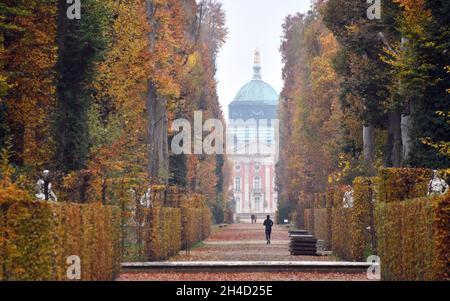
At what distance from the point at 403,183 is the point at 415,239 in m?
7.33

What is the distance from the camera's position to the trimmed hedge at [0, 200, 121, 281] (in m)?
14.6

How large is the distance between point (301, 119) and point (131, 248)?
1325 inches

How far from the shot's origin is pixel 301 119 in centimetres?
6544

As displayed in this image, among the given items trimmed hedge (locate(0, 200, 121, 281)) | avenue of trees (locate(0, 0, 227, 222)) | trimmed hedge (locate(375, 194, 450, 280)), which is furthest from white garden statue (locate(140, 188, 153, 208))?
trimmed hedge (locate(0, 200, 121, 281))

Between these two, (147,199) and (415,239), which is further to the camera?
(147,199)

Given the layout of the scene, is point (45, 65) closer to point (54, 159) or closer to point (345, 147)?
point (54, 159)

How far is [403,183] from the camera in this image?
2481 centimetres

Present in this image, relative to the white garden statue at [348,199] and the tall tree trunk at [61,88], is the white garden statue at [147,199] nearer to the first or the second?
the tall tree trunk at [61,88]

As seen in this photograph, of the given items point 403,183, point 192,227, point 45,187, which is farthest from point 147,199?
point 192,227

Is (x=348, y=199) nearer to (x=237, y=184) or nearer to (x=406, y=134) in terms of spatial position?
(x=406, y=134)

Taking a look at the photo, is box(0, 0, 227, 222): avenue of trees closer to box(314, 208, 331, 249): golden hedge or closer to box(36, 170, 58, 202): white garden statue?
box(36, 170, 58, 202): white garden statue

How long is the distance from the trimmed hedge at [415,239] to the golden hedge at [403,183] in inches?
61.3

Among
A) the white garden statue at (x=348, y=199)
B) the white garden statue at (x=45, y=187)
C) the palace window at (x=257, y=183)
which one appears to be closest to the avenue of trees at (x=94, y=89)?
the white garden statue at (x=45, y=187)

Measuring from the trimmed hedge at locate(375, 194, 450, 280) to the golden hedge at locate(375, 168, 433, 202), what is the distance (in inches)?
61.3
